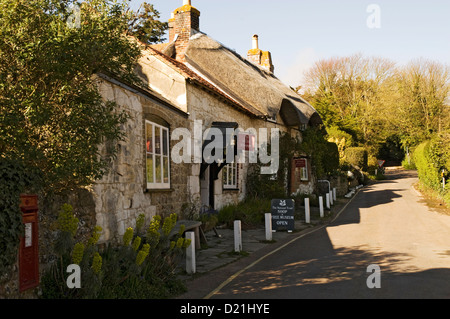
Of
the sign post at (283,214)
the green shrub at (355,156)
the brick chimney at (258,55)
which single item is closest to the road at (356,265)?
the sign post at (283,214)

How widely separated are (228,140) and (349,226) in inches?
196

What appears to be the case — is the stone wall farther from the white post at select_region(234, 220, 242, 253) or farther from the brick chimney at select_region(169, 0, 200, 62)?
the brick chimney at select_region(169, 0, 200, 62)

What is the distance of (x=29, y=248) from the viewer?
514cm

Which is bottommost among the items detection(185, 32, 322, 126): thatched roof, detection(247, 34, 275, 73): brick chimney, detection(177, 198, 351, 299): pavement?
detection(177, 198, 351, 299): pavement

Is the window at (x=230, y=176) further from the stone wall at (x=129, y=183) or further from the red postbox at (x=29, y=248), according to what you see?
the red postbox at (x=29, y=248)

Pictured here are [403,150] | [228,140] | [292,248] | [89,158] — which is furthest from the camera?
[403,150]

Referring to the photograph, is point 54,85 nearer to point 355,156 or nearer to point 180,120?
point 180,120

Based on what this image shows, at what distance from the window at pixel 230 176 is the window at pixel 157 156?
16.8 feet

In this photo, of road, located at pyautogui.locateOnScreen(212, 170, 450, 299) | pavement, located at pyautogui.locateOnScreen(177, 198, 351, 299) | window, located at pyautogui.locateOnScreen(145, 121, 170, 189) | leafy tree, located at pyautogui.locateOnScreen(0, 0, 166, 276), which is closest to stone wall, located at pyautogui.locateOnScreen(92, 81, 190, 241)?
window, located at pyautogui.locateOnScreen(145, 121, 170, 189)

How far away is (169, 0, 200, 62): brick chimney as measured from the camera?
18516 millimetres

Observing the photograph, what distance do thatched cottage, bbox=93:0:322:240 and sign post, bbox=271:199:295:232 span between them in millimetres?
2183

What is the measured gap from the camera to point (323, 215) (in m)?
18.7
